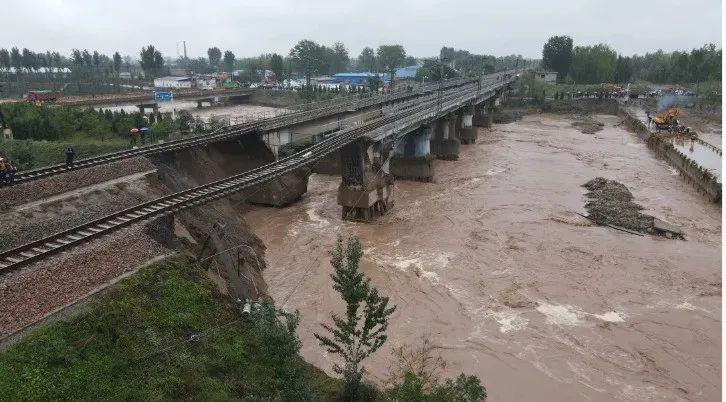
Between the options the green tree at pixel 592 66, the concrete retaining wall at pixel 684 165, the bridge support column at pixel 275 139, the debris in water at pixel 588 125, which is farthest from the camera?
the green tree at pixel 592 66

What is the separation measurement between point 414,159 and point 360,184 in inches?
565

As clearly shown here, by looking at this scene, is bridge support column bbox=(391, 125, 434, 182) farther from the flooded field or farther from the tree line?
the tree line

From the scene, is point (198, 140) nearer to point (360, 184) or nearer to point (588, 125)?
point (360, 184)

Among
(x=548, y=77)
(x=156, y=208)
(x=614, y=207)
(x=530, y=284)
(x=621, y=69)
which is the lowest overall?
(x=530, y=284)

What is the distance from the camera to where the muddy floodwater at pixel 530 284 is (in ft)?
60.2

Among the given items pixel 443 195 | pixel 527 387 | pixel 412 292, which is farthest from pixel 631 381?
pixel 443 195

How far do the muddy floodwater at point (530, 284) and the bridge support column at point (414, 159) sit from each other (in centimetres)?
177

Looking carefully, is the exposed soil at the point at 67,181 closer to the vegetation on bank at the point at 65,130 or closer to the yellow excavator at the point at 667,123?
the vegetation on bank at the point at 65,130

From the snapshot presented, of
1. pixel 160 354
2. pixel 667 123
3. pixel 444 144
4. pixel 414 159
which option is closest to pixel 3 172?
pixel 160 354

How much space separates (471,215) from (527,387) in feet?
66.3

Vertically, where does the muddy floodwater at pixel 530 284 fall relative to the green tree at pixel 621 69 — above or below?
below

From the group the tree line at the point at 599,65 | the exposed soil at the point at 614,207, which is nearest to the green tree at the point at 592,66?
the tree line at the point at 599,65

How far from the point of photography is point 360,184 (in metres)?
35.0

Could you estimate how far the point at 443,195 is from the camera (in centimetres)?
4297
